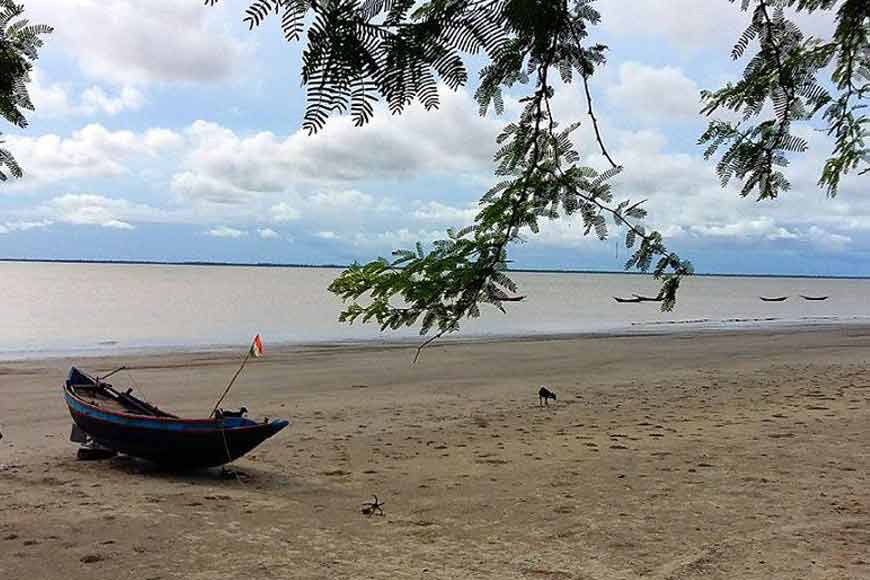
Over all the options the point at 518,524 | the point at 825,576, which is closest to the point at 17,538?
the point at 518,524

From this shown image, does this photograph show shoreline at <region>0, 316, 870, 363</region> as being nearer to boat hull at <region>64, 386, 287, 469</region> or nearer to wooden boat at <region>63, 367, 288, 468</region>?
wooden boat at <region>63, 367, 288, 468</region>

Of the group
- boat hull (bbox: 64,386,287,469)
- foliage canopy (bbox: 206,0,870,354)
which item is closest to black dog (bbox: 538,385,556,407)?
boat hull (bbox: 64,386,287,469)

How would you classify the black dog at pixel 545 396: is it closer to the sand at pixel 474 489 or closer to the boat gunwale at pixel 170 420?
the sand at pixel 474 489

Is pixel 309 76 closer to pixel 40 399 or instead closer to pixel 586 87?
pixel 586 87

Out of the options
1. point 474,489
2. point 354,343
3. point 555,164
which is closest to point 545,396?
point 474,489

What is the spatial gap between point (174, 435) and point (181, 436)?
0.09 m

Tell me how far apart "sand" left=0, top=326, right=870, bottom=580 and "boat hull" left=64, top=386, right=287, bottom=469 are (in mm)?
298

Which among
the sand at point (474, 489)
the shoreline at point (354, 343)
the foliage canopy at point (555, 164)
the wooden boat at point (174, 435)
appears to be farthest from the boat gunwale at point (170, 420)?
the shoreline at point (354, 343)

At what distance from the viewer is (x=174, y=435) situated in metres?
9.59

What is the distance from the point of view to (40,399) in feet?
53.1

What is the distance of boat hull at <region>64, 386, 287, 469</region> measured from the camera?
9.45m

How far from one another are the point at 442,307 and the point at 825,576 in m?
5.04

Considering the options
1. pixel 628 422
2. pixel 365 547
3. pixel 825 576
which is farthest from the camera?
pixel 628 422

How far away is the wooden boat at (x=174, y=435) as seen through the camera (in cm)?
946
